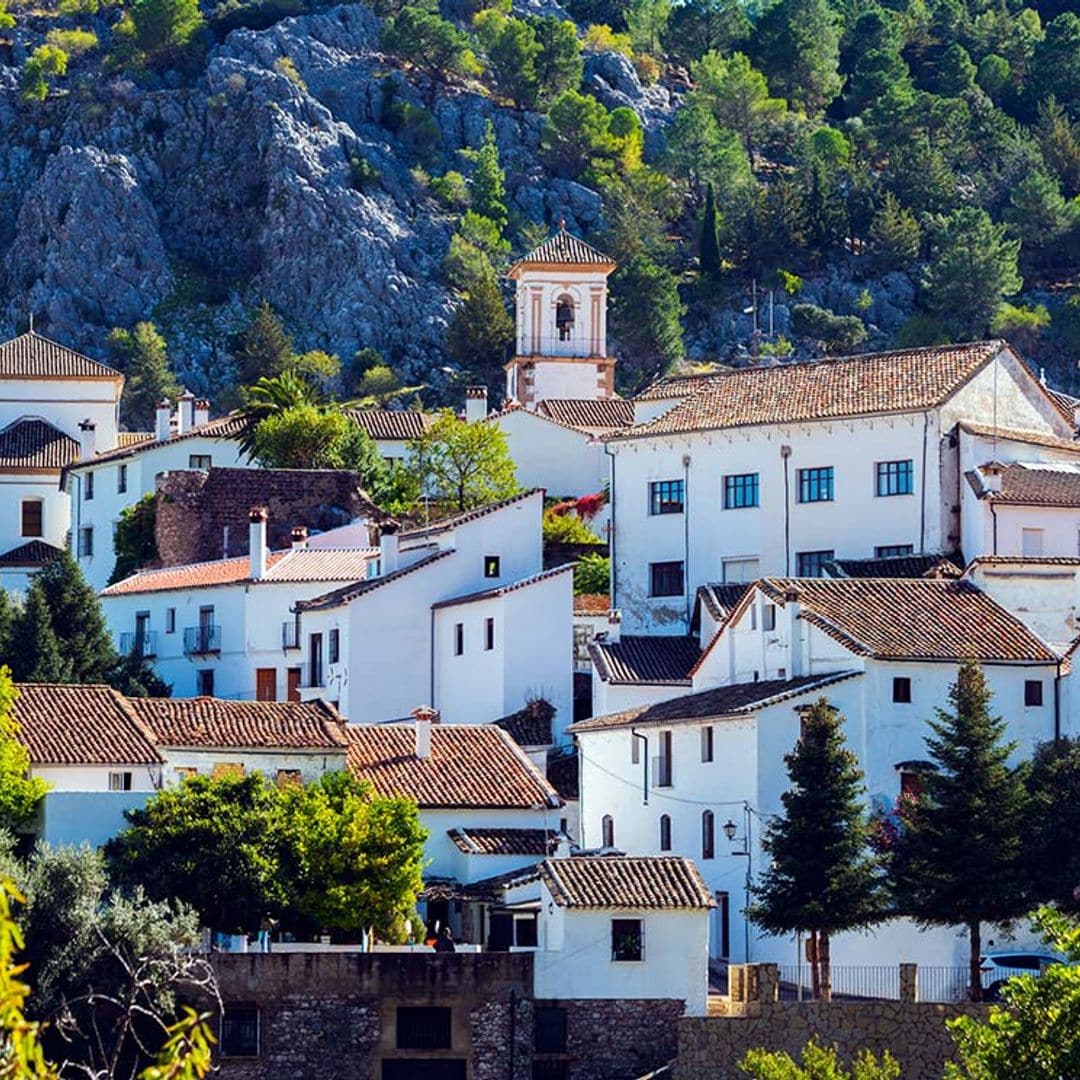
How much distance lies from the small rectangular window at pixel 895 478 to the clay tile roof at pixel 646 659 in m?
6.60

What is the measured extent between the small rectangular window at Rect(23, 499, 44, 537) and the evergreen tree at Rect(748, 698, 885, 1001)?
5274cm

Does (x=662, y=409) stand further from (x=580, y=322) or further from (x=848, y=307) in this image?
(x=848, y=307)

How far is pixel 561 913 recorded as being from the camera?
64312mm

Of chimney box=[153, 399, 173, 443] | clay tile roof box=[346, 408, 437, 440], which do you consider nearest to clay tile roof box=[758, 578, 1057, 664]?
clay tile roof box=[346, 408, 437, 440]

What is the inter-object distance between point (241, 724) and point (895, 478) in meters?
20.4

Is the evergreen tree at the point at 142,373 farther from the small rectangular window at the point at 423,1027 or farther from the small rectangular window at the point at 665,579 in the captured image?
the small rectangular window at the point at 423,1027

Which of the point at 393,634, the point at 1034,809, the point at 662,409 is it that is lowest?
the point at 1034,809

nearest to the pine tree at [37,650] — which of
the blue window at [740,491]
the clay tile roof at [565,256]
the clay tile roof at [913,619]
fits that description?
the blue window at [740,491]

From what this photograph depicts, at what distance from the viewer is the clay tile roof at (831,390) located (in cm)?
8600

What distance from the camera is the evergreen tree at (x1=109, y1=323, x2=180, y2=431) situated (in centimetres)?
15200

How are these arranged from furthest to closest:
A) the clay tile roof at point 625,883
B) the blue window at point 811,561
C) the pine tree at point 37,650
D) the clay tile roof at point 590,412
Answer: the clay tile roof at point 590,412 → the pine tree at point 37,650 → the blue window at point 811,561 → the clay tile roof at point 625,883

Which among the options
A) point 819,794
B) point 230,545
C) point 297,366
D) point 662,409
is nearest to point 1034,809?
point 819,794

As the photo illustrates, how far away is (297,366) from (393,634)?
230 ft

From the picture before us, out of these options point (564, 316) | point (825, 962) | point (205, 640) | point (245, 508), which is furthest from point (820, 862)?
point (564, 316)
